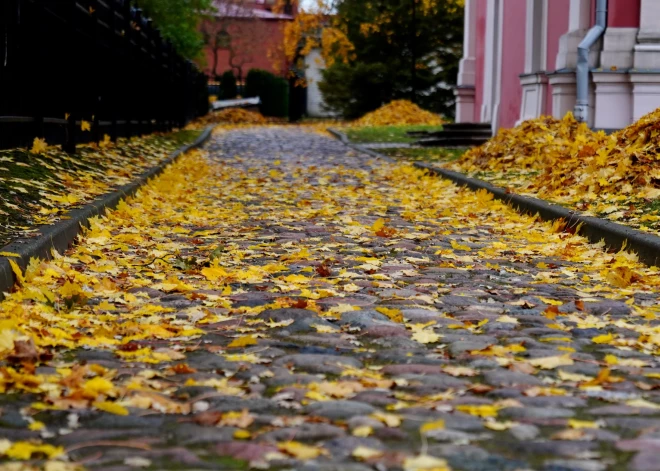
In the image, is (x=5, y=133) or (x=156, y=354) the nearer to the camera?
(x=156, y=354)

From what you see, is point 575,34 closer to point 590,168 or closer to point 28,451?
point 590,168

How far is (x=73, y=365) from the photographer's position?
13.4ft

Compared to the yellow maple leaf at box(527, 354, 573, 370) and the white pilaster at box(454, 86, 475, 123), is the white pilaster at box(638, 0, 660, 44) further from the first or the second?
the white pilaster at box(454, 86, 475, 123)

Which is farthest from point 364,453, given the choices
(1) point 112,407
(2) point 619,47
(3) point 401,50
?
(3) point 401,50

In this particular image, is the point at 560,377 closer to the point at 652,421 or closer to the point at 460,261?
the point at 652,421

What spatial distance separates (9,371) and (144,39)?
17840 millimetres

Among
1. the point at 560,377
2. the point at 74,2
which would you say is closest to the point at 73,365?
the point at 560,377

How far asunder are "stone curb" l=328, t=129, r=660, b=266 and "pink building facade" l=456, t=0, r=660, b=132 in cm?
407

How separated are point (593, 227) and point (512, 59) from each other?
14.3 m

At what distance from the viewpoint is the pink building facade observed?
14.8m

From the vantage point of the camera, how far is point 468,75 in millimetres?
27594

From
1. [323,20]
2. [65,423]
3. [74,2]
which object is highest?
[323,20]

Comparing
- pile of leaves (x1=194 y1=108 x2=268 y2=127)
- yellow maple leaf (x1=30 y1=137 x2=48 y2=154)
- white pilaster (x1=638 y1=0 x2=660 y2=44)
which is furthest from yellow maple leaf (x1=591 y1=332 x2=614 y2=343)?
pile of leaves (x1=194 y1=108 x2=268 y2=127)

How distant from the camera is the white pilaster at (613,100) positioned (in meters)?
15.1
